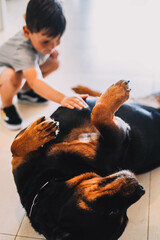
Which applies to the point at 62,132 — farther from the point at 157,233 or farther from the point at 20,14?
the point at 20,14

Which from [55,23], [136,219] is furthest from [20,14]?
[136,219]

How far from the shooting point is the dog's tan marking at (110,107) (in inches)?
51.4

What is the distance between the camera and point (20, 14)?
3.18 metres

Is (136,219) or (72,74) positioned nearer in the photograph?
(136,219)

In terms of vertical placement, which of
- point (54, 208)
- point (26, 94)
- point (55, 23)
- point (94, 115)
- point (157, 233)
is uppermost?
point (55, 23)

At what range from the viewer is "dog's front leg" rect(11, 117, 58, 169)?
4.17ft

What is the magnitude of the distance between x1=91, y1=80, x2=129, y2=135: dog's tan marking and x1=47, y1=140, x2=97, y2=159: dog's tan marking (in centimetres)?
9

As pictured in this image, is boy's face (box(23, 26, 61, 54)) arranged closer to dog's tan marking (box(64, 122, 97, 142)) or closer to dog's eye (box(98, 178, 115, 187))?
dog's tan marking (box(64, 122, 97, 142))

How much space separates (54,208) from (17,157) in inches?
12.1

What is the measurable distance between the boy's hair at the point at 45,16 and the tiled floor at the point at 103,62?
0.59 meters

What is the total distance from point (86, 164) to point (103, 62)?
55.1 inches

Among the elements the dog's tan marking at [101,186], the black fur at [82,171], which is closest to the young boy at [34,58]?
the black fur at [82,171]

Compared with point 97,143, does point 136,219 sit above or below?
below

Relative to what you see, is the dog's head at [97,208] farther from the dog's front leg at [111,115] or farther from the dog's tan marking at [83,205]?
the dog's front leg at [111,115]
